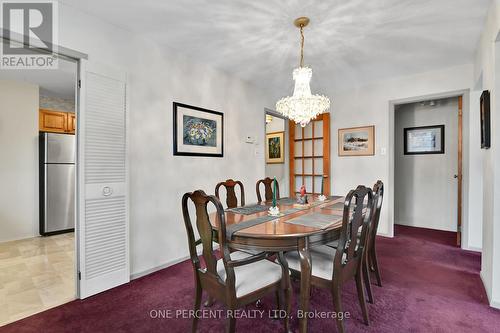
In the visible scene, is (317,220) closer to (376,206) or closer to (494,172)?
(376,206)

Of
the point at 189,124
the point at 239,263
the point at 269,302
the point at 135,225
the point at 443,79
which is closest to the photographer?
the point at 239,263

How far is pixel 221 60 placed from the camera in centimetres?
316

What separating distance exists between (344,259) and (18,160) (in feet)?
15.4

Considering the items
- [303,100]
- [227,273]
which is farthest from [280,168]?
[227,273]

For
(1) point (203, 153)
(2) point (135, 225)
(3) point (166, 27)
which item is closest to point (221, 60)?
(3) point (166, 27)

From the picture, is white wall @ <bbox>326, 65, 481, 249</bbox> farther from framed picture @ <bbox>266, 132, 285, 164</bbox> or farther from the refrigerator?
the refrigerator

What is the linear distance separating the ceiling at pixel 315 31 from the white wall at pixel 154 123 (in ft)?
0.46

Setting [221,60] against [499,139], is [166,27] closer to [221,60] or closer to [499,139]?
[221,60]

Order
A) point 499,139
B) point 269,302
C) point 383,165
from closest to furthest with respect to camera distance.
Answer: point 499,139, point 269,302, point 383,165

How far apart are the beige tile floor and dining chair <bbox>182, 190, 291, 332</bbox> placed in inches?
56.8

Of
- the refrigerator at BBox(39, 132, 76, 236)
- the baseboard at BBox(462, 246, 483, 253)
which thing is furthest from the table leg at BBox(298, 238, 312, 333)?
the refrigerator at BBox(39, 132, 76, 236)

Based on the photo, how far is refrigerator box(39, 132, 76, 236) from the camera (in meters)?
3.89

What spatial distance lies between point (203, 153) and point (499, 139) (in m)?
2.85

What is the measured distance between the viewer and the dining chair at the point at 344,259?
1547 millimetres
